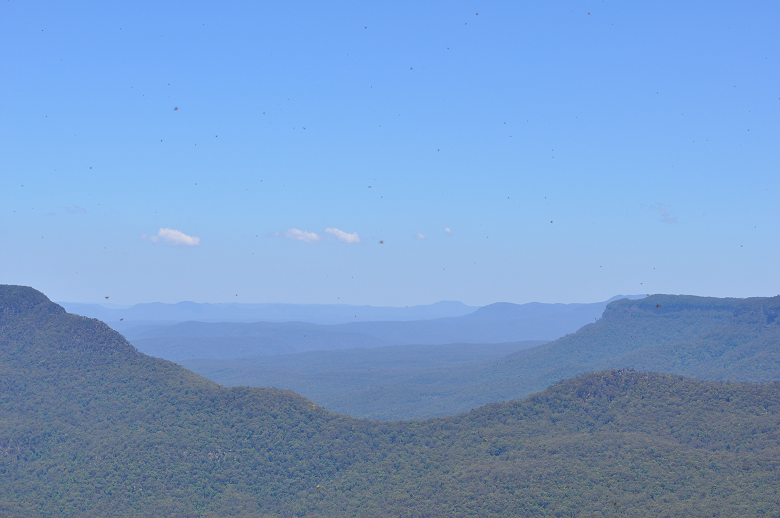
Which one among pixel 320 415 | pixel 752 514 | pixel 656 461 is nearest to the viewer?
pixel 752 514

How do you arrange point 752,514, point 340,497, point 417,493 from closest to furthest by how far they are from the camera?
1. point 752,514
2. point 417,493
3. point 340,497

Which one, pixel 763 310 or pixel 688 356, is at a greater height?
pixel 763 310

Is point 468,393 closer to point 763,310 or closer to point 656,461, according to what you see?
point 763,310

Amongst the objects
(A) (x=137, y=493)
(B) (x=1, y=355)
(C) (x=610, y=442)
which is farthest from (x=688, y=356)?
(B) (x=1, y=355)

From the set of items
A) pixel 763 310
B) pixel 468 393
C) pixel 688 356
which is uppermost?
pixel 763 310

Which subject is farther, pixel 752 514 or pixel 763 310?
pixel 763 310

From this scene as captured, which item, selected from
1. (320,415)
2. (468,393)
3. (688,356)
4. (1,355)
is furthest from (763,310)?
(1,355)
